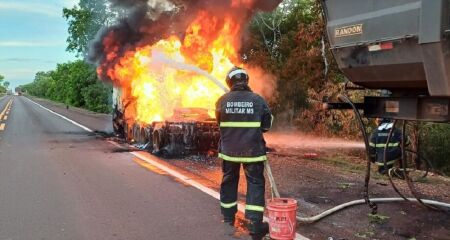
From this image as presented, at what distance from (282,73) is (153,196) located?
1229 centimetres

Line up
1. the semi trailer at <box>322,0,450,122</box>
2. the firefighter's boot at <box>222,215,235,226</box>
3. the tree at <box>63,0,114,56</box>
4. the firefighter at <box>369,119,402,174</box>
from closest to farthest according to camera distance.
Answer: the semi trailer at <box>322,0,450,122</box> → the firefighter's boot at <box>222,215,235,226</box> → the firefighter at <box>369,119,402,174</box> → the tree at <box>63,0,114,56</box>

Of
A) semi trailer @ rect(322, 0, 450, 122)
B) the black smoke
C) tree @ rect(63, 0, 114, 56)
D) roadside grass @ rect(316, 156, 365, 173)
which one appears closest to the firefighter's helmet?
semi trailer @ rect(322, 0, 450, 122)

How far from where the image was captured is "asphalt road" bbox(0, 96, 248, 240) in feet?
18.1

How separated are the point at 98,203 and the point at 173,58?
8.11 meters

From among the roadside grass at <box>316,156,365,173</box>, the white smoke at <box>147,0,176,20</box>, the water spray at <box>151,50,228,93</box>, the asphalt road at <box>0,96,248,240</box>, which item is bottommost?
the asphalt road at <box>0,96,248,240</box>

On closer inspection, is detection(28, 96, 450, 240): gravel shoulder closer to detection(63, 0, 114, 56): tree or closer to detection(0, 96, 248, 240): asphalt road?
detection(0, 96, 248, 240): asphalt road

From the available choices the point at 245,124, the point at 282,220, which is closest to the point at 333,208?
the point at 282,220

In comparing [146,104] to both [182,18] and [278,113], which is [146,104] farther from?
[278,113]

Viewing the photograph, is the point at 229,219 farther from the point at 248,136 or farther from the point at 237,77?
the point at 237,77

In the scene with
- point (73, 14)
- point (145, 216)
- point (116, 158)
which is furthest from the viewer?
point (73, 14)

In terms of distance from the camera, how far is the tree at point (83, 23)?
94.7ft

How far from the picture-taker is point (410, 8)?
155 inches

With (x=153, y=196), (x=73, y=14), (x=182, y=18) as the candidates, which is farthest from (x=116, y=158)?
(x=73, y=14)

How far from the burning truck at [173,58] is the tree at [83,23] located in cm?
1267
